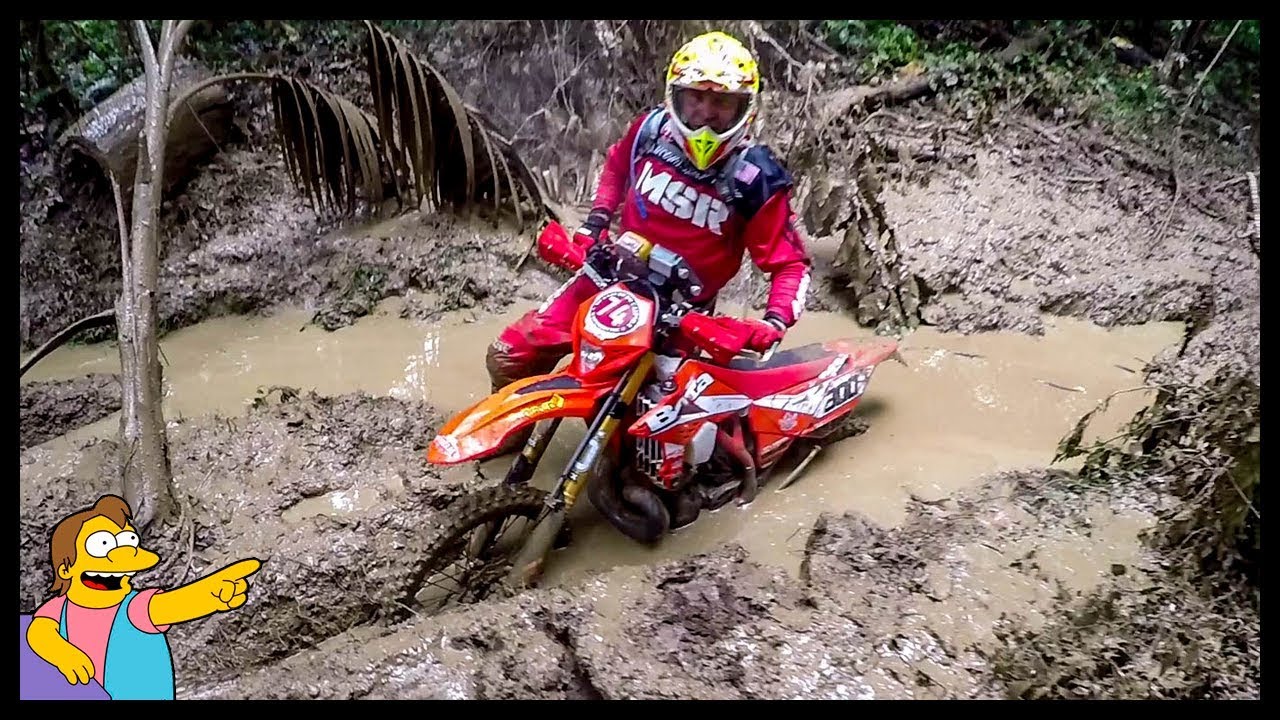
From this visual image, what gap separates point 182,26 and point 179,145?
216cm

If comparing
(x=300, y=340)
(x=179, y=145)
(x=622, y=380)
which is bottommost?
(x=300, y=340)

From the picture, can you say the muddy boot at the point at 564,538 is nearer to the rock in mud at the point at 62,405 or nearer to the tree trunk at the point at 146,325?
the tree trunk at the point at 146,325

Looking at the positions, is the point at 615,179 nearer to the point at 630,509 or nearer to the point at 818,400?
the point at 818,400

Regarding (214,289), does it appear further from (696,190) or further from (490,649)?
(490,649)

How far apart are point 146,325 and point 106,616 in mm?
1044

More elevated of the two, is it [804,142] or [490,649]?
[804,142]

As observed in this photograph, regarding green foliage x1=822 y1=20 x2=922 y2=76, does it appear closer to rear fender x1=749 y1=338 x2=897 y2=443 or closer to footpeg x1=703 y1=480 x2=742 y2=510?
rear fender x1=749 y1=338 x2=897 y2=443

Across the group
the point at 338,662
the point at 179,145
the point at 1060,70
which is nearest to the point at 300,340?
the point at 179,145

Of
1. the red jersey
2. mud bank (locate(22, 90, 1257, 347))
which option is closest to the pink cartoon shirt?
the red jersey

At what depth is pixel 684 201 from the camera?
2.82m

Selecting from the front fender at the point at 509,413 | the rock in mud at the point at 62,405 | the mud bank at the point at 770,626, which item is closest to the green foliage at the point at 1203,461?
the mud bank at the point at 770,626

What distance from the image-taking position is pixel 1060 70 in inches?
189

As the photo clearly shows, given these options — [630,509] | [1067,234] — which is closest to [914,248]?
[1067,234]

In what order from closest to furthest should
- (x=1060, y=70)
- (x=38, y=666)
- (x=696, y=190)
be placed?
(x=38, y=666) < (x=696, y=190) < (x=1060, y=70)
